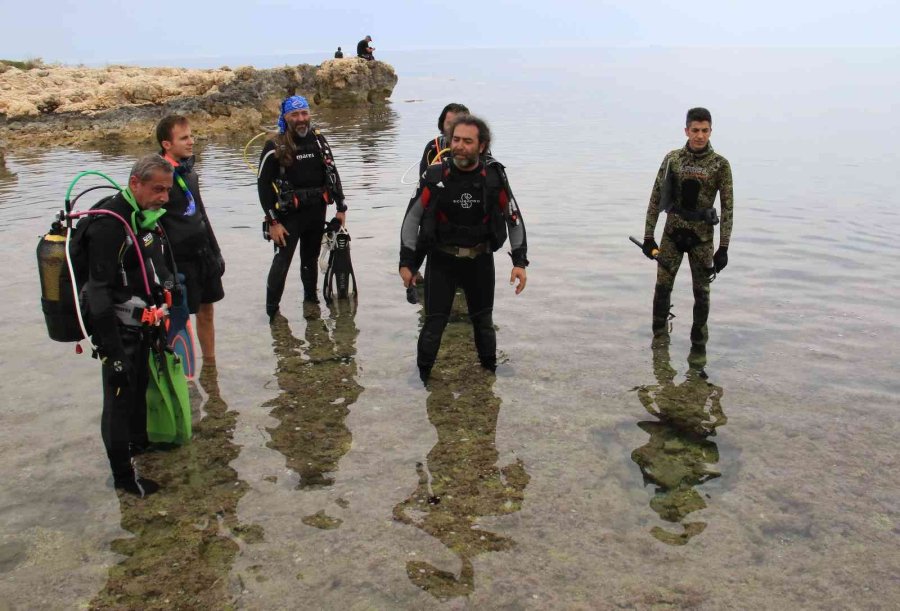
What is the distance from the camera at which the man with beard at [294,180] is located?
24.5ft

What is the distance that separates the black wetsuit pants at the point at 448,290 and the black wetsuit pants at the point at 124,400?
2.23 meters

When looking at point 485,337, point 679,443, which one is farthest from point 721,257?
point 485,337

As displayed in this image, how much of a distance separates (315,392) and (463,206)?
201 cm

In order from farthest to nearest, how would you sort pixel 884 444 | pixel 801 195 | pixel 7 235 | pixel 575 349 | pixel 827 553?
pixel 801 195
pixel 7 235
pixel 575 349
pixel 884 444
pixel 827 553

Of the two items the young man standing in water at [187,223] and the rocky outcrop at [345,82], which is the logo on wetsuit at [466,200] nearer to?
the young man standing in water at [187,223]

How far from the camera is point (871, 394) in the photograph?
6375 millimetres

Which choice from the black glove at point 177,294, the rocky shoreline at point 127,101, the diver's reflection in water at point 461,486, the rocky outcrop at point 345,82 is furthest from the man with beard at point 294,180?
the rocky outcrop at point 345,82

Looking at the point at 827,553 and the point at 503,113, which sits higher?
the point at 503,113

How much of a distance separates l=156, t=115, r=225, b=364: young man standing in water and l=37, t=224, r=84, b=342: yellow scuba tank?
136 cm

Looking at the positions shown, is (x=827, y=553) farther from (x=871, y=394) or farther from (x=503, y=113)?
(x=503, y=113)

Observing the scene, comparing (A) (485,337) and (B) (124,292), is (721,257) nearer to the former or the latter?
(A) (485,337)

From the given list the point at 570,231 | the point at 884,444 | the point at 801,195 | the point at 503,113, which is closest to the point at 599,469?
the point at 884,444

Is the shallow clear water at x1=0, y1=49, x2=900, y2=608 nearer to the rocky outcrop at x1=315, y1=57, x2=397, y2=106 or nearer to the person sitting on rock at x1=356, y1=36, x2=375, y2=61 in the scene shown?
the rocky outcrop at x1=315, y1=57, x2=397, y2=106

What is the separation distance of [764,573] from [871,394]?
3.00 metres
